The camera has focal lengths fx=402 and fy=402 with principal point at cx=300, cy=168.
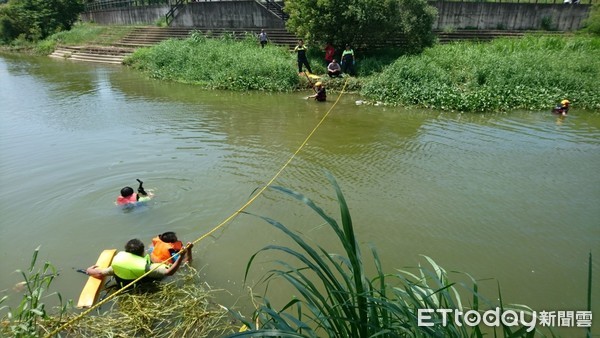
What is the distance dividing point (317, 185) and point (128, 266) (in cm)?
372

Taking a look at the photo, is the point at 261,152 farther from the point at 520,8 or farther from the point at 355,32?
the point at 520,8

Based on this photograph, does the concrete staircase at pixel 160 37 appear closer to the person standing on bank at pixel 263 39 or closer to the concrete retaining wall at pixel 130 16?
the person standing on bank at pixel 263 39

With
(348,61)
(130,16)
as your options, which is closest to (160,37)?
(130,16)

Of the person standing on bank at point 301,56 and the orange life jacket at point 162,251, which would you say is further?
the person standing on bank at point 301,56

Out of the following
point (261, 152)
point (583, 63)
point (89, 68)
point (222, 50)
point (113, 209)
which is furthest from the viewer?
point (89, 68)

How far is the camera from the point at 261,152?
9180 mm

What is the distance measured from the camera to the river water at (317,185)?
5.37 meters

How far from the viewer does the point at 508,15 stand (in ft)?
64.5

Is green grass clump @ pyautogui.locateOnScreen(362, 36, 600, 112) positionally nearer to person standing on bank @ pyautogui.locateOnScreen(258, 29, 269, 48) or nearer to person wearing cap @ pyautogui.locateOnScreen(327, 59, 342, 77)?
person wearing cap @ pyautogui.locateOnScreen(327, 59, 342, 77)

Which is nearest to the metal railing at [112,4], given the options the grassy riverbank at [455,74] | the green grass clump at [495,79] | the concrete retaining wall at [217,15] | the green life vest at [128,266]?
the concrete retaining wall at [217,15]

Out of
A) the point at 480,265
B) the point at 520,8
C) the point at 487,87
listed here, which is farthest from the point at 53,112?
the point at 520,8

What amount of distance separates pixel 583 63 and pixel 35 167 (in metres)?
16.9

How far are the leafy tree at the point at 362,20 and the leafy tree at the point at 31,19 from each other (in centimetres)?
2674

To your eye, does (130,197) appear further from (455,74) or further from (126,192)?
(455,74)
